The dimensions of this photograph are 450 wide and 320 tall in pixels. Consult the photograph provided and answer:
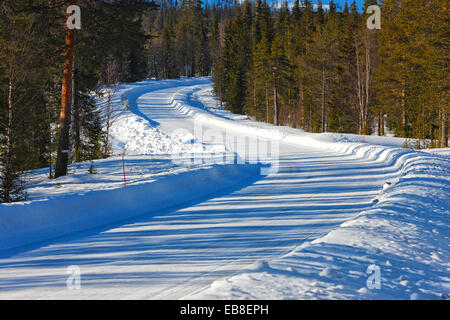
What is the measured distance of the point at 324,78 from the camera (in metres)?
37.5

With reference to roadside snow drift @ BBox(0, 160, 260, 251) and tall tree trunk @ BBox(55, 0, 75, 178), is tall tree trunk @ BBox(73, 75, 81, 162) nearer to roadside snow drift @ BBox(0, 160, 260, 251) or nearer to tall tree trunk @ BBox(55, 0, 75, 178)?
tall tree trunk @ BBox(55, 0, 75, 178)

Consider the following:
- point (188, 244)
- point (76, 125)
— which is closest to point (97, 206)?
point (188, 244)

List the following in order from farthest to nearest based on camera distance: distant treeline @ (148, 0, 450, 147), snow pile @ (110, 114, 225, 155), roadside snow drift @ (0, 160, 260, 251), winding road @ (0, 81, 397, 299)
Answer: distant treeline @ (148, 0, 450, 147), snow pile @ (110, 114, 225, 155), roadside snow drift @ (0, 160, 260, 251), winding road @ (0, 81, 397, 299)

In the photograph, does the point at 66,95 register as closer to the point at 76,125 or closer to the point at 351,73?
the point at 76,125

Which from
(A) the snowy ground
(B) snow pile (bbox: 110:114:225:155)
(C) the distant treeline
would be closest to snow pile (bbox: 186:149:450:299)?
(A) the snowy ground

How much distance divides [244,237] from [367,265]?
221cm

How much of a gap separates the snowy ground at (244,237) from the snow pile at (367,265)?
0.06ft

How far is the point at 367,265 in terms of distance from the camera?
14.0ft

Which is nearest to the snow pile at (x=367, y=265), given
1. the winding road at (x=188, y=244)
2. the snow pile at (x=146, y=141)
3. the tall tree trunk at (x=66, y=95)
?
the winding road at (x=188, y=244)

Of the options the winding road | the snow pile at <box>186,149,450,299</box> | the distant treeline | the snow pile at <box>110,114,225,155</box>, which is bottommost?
the winding road

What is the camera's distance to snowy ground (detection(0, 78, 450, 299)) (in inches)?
154

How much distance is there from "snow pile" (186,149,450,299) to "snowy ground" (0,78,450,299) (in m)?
0.02
